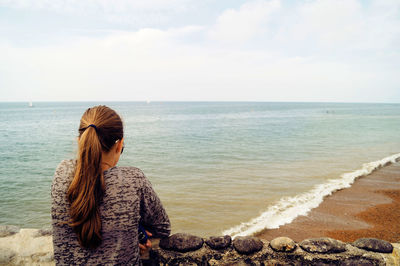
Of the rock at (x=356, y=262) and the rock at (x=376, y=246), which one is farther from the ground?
the rock at (x=376, y=246)

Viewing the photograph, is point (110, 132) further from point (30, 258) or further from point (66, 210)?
point (30, 258)

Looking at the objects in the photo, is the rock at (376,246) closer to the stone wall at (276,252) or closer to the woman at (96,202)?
the stone wall at (276,252)

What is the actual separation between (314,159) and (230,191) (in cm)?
790

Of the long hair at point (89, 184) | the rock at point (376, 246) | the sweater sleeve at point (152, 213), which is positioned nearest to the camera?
the long hair at point (89, 184)

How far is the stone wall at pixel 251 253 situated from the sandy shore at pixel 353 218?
3.81 m

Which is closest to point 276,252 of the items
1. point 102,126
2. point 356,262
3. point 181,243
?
point 356,262

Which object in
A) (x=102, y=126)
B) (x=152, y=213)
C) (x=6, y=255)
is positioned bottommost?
(x=6, y=255)

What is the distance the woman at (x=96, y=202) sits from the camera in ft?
5.22

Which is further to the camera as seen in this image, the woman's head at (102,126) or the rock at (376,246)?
the rock at (376,246)

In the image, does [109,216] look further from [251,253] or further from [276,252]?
[276,252]

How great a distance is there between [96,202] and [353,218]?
7.73 meters

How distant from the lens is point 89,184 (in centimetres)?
159

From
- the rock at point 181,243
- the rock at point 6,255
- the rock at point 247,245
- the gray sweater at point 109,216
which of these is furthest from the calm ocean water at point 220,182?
the gray sweater at point 109,216

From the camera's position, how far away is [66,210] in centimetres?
164
